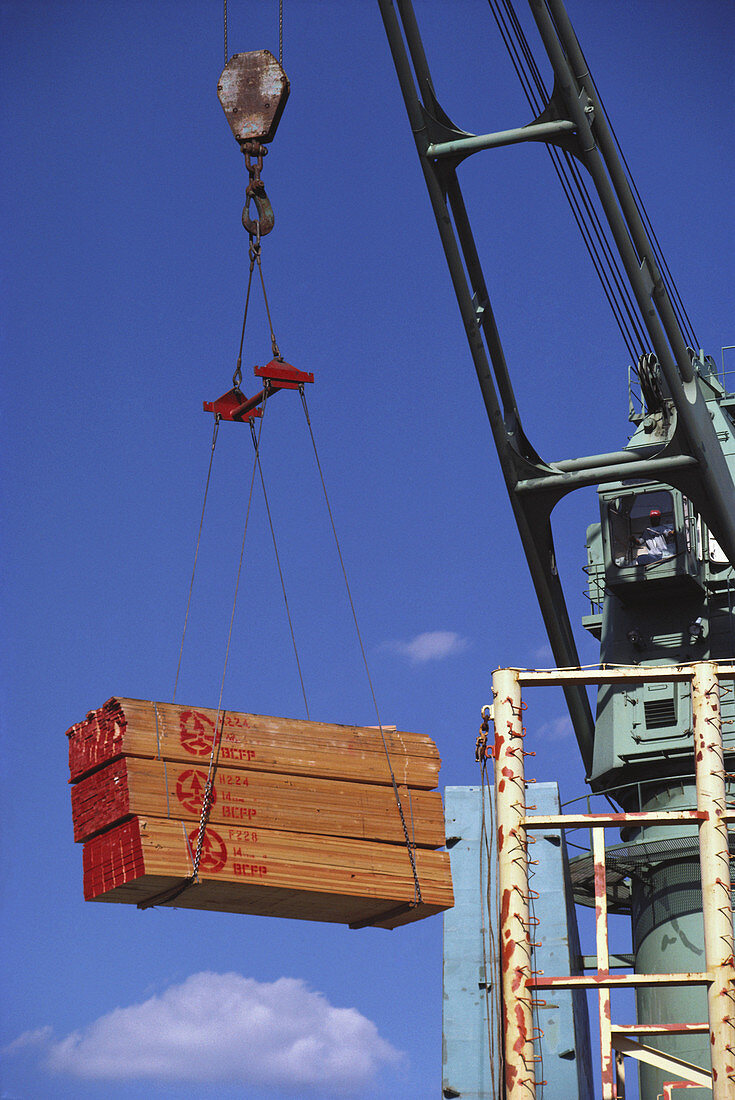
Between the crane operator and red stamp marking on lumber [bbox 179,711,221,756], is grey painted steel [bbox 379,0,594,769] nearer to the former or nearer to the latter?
the crane operator

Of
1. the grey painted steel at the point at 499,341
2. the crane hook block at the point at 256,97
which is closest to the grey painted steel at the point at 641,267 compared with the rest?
the grey painted steel at the point at 499,341

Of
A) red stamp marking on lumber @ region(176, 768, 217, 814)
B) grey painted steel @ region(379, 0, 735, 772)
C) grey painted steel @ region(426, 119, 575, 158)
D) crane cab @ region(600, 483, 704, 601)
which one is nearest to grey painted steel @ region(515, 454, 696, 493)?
grey painted steel @ region(379, 0, 735, 772)

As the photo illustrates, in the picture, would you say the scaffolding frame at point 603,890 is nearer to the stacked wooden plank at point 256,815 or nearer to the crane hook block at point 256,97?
the stacked wooden plank at point 256,815

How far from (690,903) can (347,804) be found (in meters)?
8.67

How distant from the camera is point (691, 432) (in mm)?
16344

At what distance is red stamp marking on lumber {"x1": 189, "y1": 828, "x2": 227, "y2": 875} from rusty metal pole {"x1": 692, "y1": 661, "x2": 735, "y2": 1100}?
298 centimetres

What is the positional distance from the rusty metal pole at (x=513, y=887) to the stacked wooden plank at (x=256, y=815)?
80 cm

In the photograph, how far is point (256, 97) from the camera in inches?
502

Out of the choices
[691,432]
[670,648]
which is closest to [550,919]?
[670,648]

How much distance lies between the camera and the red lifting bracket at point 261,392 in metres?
11.9

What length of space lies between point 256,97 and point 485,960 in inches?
370

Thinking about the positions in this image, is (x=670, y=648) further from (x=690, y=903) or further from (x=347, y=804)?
(x=347, y=804)

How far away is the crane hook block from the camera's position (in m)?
12.7

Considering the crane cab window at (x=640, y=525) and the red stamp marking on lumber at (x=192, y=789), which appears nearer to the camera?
the red stamp marking on lumber at (x=192, y=789)
